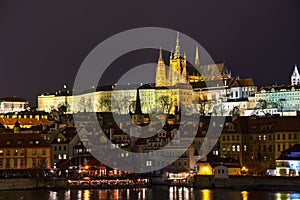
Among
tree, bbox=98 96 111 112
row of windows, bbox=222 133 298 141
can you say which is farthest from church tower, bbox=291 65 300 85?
row of windows, bbox=222 133 298 141

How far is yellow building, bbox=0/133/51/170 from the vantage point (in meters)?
56.0

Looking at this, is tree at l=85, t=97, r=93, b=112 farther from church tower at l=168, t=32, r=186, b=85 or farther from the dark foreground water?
the dark foreground water

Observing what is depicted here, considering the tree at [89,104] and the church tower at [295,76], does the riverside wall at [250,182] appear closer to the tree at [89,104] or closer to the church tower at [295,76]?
the tree at [89,104]

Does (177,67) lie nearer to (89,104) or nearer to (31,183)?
(89,104)

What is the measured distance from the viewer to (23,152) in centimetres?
5644

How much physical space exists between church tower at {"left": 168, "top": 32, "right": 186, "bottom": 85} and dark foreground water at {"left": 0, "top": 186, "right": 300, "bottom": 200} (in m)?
124

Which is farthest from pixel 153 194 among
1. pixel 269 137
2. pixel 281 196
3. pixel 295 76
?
pixel 295 76

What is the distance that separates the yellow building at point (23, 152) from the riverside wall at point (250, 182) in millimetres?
13638

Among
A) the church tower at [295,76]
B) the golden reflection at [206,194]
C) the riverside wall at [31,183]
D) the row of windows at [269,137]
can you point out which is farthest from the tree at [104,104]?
the golden reflection at [206,194]

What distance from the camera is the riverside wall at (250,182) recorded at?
151 feet

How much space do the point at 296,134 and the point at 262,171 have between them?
408 cm

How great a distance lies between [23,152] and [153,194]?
48.8 ft

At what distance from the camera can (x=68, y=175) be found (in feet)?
182

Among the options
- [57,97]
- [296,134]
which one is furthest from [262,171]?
[57,97]
